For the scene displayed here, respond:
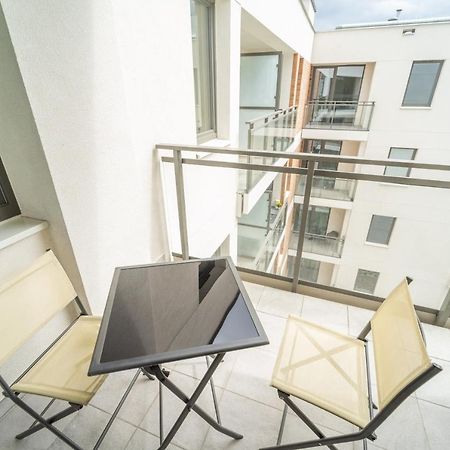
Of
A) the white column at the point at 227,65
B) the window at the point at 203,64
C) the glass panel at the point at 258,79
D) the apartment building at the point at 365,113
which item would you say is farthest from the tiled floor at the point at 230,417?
the glass panel at the point at 258,79

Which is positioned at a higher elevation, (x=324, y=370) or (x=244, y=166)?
(x=244, y=166)

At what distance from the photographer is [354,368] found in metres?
1.14

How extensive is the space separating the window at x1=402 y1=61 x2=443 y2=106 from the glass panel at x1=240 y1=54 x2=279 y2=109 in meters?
4.07

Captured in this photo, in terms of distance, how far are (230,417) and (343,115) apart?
805cm

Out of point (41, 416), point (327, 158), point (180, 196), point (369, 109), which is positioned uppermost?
point (369, 109)

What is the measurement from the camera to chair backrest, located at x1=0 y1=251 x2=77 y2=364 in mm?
1019

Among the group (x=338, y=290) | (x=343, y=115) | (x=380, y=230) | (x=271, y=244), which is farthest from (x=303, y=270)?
(x=343, y=115)

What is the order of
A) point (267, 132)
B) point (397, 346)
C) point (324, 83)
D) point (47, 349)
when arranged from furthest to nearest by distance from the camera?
point (324, 83) < point (267, 132) < point (47, 349) < point (397, 346)

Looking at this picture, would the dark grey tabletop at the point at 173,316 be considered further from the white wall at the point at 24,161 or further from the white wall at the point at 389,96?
the white wall at the point at 389,96

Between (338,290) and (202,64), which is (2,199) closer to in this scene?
(338,290)

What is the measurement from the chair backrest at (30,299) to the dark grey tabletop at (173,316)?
1.10 feet

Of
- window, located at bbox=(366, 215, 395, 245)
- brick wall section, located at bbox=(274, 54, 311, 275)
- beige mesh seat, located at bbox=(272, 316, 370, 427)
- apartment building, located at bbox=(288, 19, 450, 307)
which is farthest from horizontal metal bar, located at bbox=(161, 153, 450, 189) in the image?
brick wall section, located at bbox=(274, 54, 311, 275)

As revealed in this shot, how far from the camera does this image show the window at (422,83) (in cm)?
679

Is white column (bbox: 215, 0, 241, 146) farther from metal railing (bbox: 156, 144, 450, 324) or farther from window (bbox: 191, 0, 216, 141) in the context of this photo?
metal railing (bbox: 156, 144, 450, 324)
